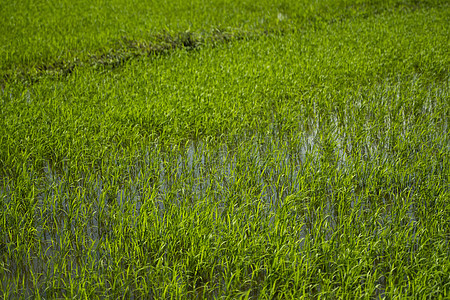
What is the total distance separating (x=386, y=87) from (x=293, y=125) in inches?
68.9

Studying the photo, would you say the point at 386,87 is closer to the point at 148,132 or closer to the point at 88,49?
the point at 148,132

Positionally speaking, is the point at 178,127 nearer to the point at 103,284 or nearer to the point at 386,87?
A: the point at 103,284

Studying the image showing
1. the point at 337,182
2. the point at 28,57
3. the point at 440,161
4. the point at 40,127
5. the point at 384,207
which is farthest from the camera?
the point at 28,57

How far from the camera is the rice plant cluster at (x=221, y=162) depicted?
2.59 meters

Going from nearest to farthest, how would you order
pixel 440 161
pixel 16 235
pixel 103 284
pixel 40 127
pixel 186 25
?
1. pixel 103 284
2. pixel 16 235
3. pixel 440 161
4. pixel 40 127
5. pixel 186 25

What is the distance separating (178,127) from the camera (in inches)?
179

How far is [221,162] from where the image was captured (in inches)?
163

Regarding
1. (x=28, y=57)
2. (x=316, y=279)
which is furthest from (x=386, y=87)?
(x=28, y=57)

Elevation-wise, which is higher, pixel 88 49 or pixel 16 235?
pixel 88 49

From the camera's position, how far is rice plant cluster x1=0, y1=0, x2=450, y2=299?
2.59 m

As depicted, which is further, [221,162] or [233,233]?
[221,162]

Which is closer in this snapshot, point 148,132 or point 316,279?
point 316,279

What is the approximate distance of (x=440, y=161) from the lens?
3.93 meters

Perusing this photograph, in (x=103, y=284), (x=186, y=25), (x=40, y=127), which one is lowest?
(x=103, y=284)
